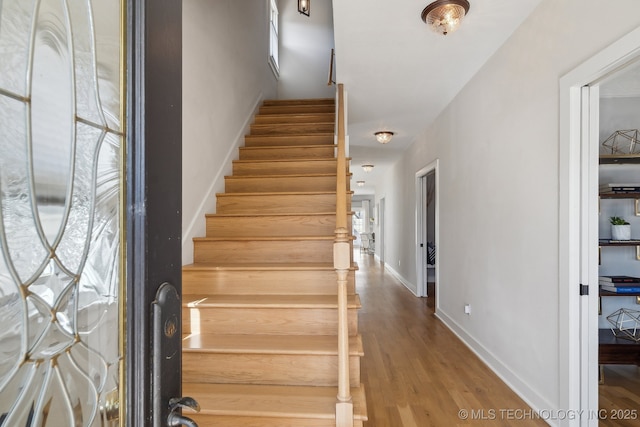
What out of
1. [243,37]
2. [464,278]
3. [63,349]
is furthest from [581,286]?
[243,37]

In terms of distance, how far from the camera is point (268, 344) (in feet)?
6.03

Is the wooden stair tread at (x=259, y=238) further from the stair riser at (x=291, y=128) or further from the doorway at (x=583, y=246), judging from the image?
the stair riser at (x=291, y=128)

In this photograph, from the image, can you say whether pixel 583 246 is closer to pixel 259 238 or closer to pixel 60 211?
pixel 259 238

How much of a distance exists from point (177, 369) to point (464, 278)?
3210 mm

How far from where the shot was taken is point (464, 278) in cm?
326

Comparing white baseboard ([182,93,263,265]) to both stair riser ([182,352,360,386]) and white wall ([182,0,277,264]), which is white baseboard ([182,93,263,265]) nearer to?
white wall ([182,0,277,264])

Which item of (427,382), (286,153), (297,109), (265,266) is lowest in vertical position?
(427,382)

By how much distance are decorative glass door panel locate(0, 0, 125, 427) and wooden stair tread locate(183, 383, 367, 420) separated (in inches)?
49.5

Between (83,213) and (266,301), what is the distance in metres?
1.68

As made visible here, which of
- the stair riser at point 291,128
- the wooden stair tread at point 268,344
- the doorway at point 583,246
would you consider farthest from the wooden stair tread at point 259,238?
the stair riser at point 291,128

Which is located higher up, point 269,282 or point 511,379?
point 269,282

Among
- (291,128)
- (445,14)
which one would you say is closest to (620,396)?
(445,14)

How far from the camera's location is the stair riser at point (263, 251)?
2.42 m

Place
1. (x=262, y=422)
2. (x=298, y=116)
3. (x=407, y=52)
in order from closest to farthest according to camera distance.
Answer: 1. (x=262, y=422)
2. (x=407, y=52)
3. (x=298, y=116)
